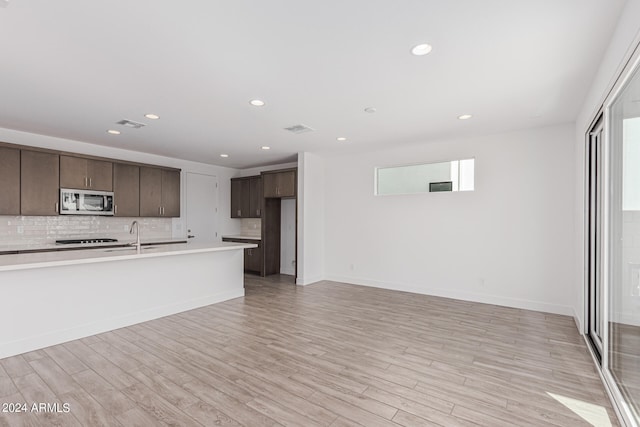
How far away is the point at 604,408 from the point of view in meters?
2.14

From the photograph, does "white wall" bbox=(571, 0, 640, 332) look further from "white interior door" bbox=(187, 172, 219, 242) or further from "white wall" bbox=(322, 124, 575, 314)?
"white interior door" bbox=(187, 172, 219, 242)

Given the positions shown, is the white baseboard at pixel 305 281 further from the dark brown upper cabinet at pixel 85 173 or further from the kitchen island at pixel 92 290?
the dark brown upper cabinet at pixel 85 173

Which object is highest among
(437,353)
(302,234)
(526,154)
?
(526,154)

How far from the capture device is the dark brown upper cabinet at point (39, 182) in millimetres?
4461

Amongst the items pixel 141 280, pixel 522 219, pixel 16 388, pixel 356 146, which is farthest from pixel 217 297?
pixel 522 219

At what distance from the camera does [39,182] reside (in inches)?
181

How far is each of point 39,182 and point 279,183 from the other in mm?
3908

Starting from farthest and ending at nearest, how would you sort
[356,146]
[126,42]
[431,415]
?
1. [356,146]
2. [126,42]
3. [431,415]

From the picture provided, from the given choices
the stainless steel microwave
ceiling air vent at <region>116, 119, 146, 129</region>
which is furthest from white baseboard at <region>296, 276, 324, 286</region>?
ceiling air vent at <region>116, 119, 146, 129</region>

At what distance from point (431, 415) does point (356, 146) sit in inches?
171

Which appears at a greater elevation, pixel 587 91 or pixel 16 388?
pixel 587 91

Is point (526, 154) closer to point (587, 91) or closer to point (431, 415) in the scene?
point (587, 91)

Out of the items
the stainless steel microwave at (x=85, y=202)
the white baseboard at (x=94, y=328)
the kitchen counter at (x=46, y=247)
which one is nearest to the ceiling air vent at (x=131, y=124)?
the stainless steel microwave at (x=85, y=202)

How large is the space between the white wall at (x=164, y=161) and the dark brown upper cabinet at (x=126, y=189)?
0.33 m
